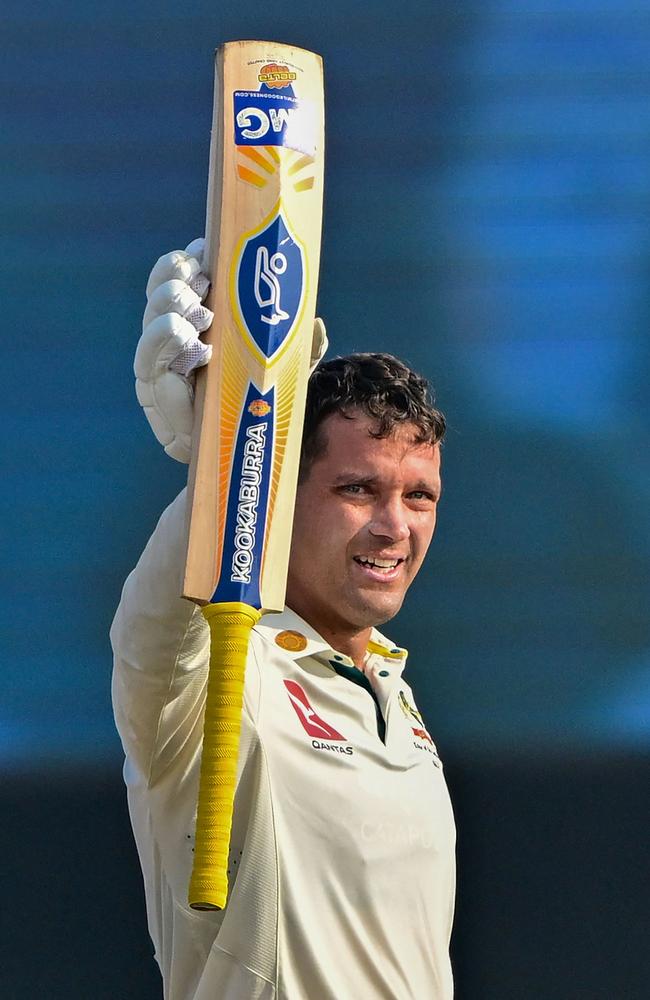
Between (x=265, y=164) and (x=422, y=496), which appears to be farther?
(x=422, y=496)

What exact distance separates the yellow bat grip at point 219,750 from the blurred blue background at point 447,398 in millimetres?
1076

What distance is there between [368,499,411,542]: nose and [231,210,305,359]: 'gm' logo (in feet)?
1.08

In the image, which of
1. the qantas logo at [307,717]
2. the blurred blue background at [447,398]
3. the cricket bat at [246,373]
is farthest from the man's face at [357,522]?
the blurred blue background at [447,398]

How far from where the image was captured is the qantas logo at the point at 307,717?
156 centimetres

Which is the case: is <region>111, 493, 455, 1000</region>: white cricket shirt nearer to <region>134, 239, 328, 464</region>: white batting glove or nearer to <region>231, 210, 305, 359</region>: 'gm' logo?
<region>134, 239, 328, 464</region>: white batting glove

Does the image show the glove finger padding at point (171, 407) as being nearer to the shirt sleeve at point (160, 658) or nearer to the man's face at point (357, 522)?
the shirt sleeve at point (160, 658)

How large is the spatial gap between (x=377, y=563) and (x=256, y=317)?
1.32 feet

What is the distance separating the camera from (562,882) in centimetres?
232

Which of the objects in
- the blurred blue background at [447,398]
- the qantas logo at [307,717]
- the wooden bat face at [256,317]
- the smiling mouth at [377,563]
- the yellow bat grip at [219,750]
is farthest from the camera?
the blurred blue background at [447,398]

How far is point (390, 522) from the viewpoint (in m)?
1.65

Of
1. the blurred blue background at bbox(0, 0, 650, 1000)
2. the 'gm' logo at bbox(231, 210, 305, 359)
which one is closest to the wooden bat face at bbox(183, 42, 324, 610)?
the 'gm' logo at bbox(231, 210, 305, 359)

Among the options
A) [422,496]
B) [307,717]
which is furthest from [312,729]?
[422,496]

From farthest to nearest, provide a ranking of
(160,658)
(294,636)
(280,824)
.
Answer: (294,636) → (280,824) → (160,658)

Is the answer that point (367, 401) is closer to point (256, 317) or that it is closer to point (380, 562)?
point (380, 562)
